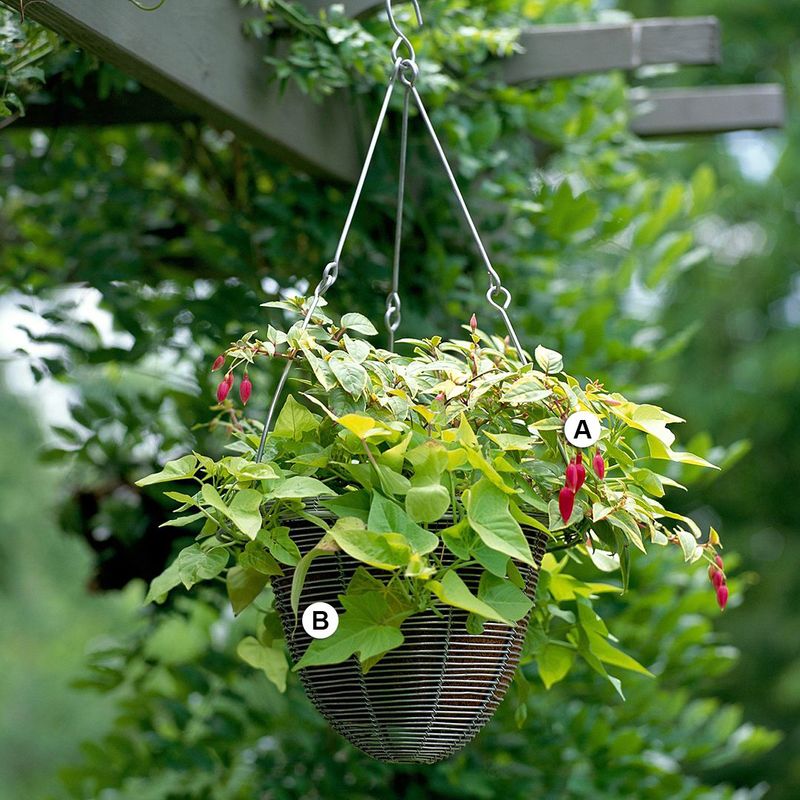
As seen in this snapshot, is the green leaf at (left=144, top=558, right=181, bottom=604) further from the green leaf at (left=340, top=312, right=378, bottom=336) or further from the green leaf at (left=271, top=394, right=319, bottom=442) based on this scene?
the green leaf at (left=340, top=312, right=378, bottom=336)

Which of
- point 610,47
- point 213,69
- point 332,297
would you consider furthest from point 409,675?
point 610,47

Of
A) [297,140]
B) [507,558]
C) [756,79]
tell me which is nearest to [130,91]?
[297,140]

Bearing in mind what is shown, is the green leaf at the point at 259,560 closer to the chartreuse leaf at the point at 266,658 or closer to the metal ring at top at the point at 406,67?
the chartreuse leaf at the point at 266,658

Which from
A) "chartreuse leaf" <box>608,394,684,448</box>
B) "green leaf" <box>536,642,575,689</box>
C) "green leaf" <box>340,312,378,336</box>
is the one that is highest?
"green leaf" <box>340,312,378,336</box>

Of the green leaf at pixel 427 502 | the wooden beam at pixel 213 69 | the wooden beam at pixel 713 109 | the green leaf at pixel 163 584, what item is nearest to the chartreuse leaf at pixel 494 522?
the green leaf at pixel 427 502

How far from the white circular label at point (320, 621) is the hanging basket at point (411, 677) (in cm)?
4

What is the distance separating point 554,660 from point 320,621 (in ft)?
1.20

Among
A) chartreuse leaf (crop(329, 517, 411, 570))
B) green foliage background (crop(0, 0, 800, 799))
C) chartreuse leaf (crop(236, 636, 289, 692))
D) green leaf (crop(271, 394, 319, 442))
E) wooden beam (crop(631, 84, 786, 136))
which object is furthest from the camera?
wooden beam (crop(631, 84, 786, 136))

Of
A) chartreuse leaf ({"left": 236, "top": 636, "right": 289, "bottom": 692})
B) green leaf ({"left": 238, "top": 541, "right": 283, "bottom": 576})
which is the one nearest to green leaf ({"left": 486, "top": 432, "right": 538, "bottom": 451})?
green leaf ({"left": 238, "top": 541, "right": 283, "bottom": 576})

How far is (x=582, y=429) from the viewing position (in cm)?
86

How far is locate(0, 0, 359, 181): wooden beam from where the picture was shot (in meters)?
1.06

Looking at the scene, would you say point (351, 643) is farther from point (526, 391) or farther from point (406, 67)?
point (406, 67)

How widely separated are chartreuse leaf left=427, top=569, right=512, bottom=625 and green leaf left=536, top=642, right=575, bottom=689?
0.30m

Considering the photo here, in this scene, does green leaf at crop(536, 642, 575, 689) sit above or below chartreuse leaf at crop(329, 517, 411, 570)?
below
